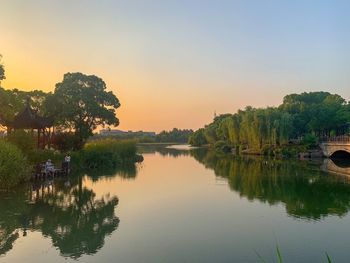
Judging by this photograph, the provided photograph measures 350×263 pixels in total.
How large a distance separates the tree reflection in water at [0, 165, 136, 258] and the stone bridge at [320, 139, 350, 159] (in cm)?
3504

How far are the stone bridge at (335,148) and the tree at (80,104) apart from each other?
2634 cm

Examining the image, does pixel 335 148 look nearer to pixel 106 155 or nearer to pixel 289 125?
pixel 289 125

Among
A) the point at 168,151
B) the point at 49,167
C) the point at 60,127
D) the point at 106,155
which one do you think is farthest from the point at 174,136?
the point at 49,167

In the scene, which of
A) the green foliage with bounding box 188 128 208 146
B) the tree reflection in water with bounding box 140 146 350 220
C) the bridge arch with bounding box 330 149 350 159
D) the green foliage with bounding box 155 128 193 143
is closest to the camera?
the tree reflection in water with bounding box 140 146 350 220

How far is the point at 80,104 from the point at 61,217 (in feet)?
91.1

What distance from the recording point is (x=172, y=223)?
13.2m

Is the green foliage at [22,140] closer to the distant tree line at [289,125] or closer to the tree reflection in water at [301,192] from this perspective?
the tree reflection in water at [301,192]

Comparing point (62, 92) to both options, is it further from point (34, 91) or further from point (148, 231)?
point (148, 231)

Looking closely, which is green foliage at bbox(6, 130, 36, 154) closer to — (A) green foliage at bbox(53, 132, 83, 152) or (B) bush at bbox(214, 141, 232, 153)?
(A) green foliage at bbox(53, 132, 83, 152)

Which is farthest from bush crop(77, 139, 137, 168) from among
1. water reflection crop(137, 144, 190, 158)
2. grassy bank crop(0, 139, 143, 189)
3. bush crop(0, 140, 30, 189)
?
water reflection crop(137, 144, 190, 158)

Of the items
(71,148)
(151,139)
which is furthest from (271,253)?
(151,139)

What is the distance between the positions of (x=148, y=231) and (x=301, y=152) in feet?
153

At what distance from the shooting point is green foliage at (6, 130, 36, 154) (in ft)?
72.9

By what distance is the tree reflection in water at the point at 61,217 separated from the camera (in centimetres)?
1061
